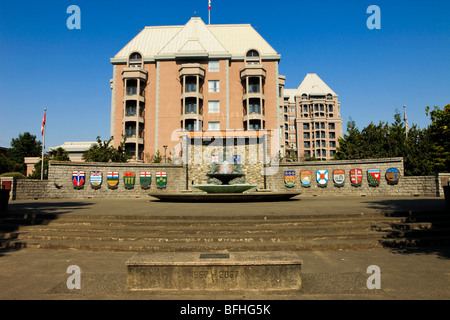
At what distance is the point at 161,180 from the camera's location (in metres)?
26.3

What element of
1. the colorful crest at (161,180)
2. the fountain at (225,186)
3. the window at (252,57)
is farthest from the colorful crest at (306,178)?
the window at (252,57)

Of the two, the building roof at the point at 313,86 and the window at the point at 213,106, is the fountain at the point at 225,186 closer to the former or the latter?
the window at the point at 213,106

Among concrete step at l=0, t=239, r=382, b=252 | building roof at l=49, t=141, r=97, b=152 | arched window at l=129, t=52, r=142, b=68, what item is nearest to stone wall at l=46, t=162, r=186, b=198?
concrete step at l=0, t=239, r=382, b=252

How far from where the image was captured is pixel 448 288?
5047 millimetres

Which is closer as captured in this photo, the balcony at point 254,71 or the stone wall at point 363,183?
the stone wall at point 363,183

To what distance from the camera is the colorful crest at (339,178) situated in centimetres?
2511

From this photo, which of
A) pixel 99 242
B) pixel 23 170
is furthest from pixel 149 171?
pixel 23 170

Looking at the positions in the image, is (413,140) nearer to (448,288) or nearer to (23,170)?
(448,288)

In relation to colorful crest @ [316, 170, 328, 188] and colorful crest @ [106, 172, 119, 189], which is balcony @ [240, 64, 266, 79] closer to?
colorful crest @ [316, 170, 328, 188]

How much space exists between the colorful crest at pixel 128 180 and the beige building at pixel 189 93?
46.9 ft

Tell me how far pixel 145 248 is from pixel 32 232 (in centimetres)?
426

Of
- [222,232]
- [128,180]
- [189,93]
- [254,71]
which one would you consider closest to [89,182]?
[128,180]

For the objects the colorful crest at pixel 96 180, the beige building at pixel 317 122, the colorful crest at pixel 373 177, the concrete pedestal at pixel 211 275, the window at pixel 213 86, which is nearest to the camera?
the concrete pedestal at pixel 211 275
